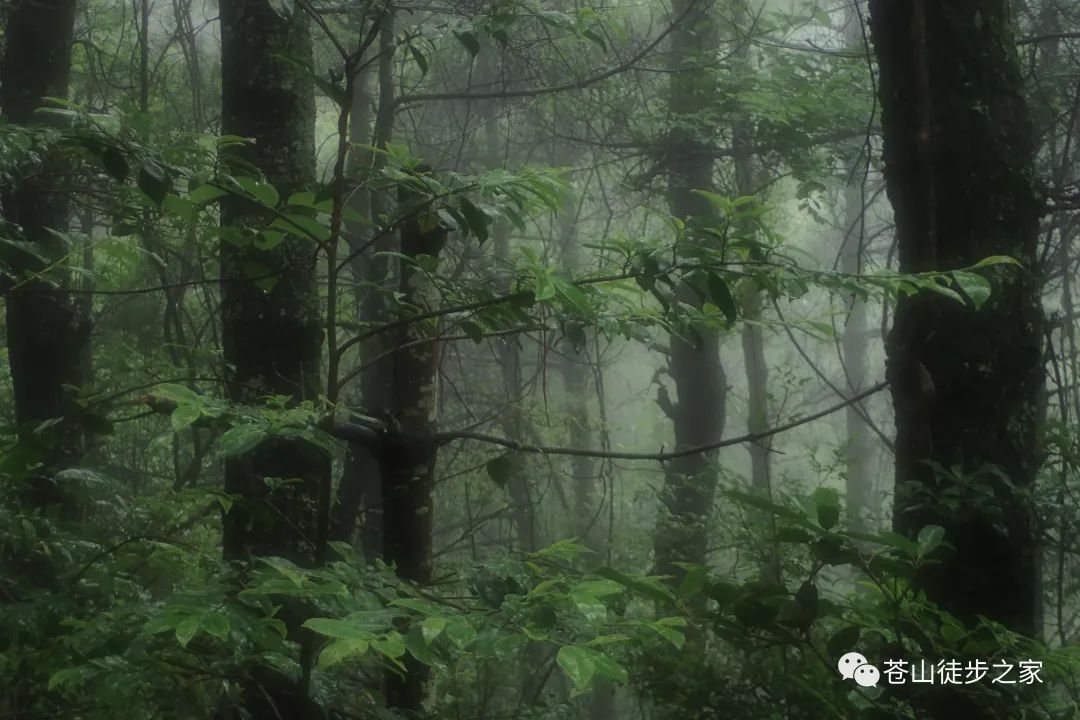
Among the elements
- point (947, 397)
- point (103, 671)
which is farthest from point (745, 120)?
point (103, 671)

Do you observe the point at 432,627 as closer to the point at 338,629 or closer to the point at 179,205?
the point at 338,629

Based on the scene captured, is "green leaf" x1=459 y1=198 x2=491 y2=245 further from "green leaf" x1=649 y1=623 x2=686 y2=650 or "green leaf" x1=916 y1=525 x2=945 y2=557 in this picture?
"green leaf" x1=916 y1=525 x2=945 y2=557

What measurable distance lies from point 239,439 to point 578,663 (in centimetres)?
71

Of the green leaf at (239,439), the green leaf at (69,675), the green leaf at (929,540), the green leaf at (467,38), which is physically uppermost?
the green leaf at (467,38)

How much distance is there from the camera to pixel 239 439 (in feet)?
5.44

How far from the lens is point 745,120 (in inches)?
324

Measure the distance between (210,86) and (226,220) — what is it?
531 centimetres

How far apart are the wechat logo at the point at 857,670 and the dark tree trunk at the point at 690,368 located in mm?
4771

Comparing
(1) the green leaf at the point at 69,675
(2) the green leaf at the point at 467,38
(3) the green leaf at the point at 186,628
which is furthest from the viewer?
(2) the green leaf at the point at 467,38

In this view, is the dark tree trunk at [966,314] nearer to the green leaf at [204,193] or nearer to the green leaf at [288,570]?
the green leaf at [288,570]

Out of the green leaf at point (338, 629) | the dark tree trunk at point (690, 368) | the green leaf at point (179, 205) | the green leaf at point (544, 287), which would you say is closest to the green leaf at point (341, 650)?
the green leaf at point (338, 629)

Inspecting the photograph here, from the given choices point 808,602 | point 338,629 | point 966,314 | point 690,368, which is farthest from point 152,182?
point 690,368

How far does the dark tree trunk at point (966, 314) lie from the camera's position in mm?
2889

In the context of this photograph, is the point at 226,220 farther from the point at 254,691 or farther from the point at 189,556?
the point at 254,691
